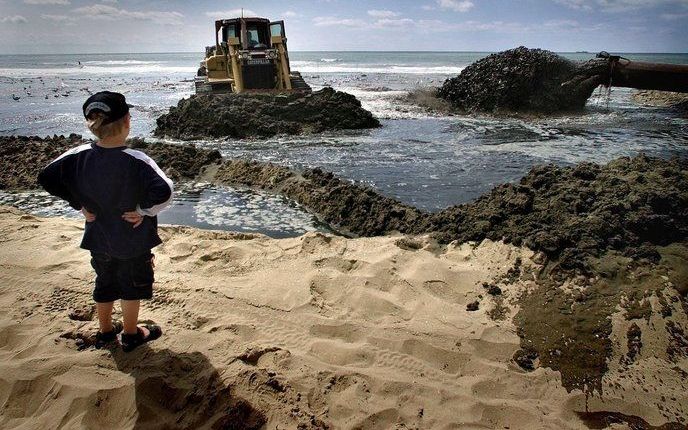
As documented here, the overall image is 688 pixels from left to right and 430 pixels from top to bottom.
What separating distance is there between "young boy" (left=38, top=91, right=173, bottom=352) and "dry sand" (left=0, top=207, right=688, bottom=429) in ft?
1.88

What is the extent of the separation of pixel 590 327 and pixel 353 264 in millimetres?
1996

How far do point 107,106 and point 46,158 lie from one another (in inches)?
260

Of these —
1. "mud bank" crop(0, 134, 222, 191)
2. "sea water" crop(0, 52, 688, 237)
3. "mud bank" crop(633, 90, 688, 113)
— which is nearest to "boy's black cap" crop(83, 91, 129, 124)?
"sea water" crop(0, 52, 688, 237)

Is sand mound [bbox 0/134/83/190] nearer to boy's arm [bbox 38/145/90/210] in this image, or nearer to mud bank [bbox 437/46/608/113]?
boy's arm [bbox 38/145/90/210]

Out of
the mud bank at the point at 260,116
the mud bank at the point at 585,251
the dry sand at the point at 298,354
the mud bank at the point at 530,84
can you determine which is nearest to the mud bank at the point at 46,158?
the mud bank at the point at 260,116

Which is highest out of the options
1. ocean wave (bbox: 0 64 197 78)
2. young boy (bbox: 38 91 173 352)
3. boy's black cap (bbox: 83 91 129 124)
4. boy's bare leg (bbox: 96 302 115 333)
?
ocean wave (bbox: 0 64 197 78)

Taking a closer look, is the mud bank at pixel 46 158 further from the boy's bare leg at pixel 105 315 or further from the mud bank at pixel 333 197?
the boy's bare leg at pixel 105 315

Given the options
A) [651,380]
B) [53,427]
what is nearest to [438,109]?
[651,380]

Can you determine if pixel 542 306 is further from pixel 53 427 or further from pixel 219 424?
pixel 53 427

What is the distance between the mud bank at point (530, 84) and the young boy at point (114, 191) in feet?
49.7

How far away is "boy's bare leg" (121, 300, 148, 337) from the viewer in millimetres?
2680

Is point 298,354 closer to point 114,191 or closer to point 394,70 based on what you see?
point 114,191

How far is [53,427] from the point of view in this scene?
7.34 ft

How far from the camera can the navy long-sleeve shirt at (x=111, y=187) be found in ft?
7.97
